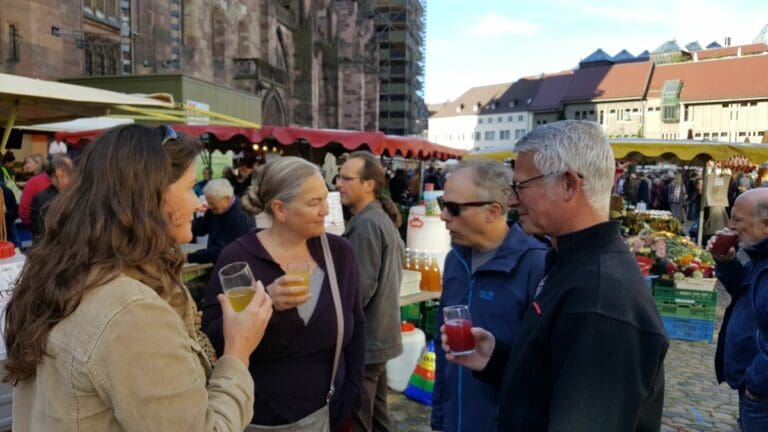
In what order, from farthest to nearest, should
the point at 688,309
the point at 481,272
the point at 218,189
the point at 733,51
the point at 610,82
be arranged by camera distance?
1. the point at 733,51
2. the point at 610,82
3. the point at 688,309
4. the point at 218,189
5. the point at 481,272

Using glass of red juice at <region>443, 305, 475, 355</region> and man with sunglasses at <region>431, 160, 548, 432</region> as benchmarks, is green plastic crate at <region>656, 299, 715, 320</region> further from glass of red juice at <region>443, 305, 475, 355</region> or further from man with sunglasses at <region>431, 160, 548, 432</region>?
glass of red juice at <region>443, 305, 475, 355</region>

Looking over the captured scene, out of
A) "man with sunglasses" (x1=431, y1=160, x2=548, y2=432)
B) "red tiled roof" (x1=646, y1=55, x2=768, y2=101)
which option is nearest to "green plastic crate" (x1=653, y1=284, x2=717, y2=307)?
"man with sunglasses" (x1=431, y1=160, x2=548, y2=432)

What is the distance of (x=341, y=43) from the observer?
42812 mm

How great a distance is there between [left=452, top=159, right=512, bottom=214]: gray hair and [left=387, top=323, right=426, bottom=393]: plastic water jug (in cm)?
260

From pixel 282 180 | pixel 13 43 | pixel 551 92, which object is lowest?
pixel 282 180

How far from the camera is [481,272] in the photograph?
240 cm

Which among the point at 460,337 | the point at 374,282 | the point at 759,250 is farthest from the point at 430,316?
the point at 460,337

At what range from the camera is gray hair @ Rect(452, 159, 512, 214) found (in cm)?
255

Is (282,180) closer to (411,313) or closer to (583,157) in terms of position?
(583,157)

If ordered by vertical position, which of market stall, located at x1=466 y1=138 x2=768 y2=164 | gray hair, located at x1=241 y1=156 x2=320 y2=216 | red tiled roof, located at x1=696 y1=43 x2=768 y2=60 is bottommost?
gray hair, located at x1=241 y1=156 x2=320 y2=216

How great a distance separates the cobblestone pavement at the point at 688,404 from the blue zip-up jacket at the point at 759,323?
215 cm

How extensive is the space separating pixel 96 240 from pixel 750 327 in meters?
3.13

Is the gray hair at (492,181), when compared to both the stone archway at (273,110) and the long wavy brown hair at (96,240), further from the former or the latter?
the stone archway at (273,110)

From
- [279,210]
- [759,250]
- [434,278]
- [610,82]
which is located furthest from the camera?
[610,82]
